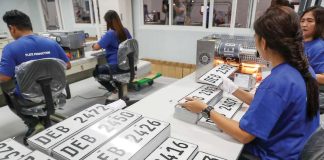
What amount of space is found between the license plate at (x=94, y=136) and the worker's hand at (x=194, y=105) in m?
0.26

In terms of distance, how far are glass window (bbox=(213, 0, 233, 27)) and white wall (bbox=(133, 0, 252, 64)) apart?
0.17 m

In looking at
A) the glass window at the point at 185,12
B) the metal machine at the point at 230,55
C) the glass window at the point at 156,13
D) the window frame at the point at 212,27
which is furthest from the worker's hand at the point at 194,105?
the glass window at the point at 156,13

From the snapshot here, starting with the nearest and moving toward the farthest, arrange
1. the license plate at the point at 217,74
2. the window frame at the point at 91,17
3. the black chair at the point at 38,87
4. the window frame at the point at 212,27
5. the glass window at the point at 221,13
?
the license plate at the point at 217,74 → the black chair at the point at 38,87 → the window frame at the point at 212,27 → the glass window at the point at 221,13 → the window frame at the point at 91,17

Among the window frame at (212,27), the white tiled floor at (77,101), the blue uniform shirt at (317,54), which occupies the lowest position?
the white tiled floor at (77,101)

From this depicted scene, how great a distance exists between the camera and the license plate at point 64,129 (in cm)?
84

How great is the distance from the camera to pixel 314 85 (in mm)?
847

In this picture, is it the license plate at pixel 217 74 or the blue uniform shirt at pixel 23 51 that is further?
the blue uniform shirt at pixel 23 51

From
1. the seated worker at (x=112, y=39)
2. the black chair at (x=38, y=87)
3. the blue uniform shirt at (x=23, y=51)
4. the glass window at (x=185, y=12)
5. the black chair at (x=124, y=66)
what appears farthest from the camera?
the glass window at (x=185, y=12)

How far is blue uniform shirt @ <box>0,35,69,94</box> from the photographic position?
1.85 metres

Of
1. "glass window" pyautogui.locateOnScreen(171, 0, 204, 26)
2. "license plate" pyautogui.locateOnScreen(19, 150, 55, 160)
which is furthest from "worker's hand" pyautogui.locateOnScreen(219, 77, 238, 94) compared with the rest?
"glass window" pyautogui.locateOnScreen(171, 0, 204, 26)

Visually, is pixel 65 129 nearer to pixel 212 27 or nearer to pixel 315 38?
pixel 315 38

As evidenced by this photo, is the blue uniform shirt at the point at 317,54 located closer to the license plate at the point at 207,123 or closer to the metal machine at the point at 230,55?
the metal machine at the point at 230,55

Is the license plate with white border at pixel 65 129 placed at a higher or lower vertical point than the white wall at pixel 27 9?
lower

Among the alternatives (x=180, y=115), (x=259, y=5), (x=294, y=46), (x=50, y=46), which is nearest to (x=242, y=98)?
(x=180, y=115)
